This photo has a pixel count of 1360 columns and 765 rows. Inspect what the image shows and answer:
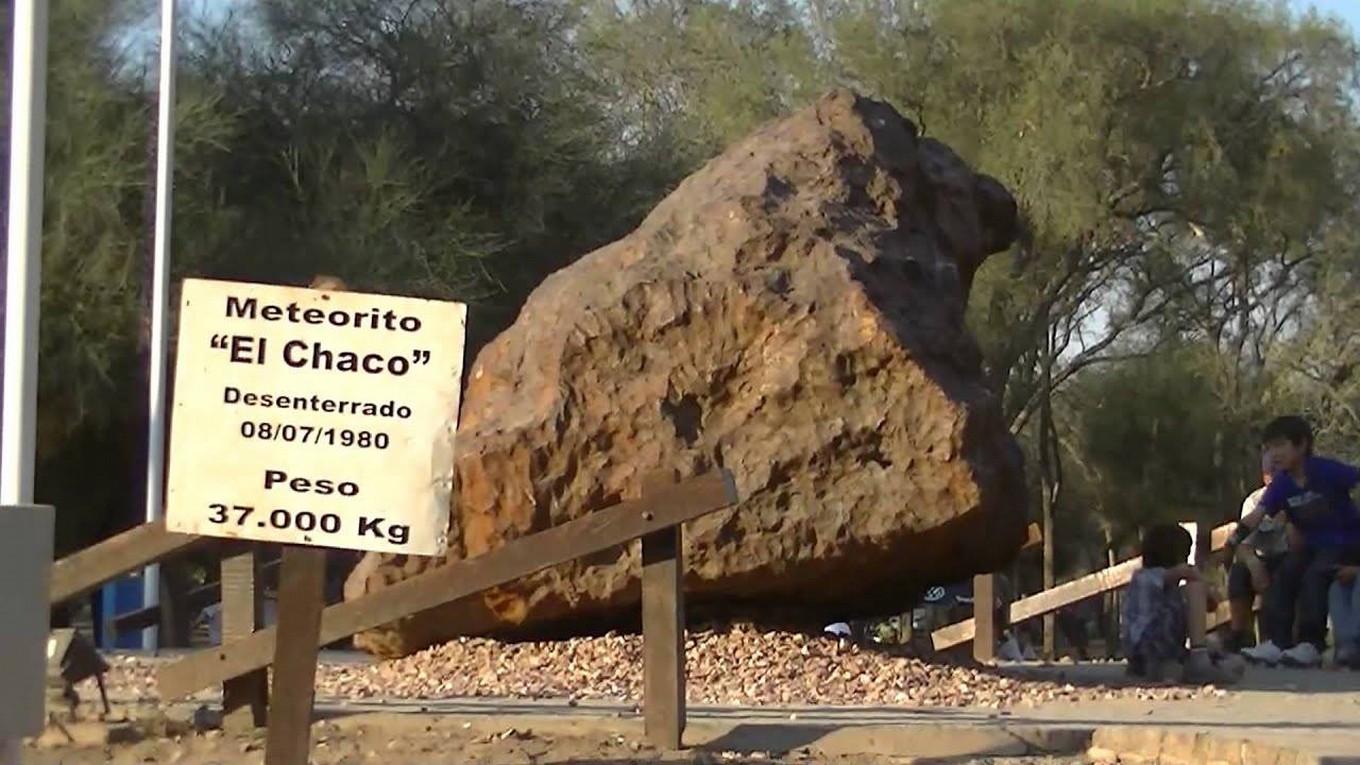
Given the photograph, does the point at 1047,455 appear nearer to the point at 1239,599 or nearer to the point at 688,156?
the point at 688,156

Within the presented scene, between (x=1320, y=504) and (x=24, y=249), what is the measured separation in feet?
25.8

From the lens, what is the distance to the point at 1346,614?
12859 mm

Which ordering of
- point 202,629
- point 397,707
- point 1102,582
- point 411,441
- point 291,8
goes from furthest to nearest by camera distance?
point 291,8 → point 202,629 → point 1102,582 → point 397,707 → point 411,441

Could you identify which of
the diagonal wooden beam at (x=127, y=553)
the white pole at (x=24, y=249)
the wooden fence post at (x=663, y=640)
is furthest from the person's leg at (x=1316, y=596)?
the white pole at (x=24, y=249)

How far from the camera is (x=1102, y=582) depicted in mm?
16156

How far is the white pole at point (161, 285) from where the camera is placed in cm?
Result: 1924

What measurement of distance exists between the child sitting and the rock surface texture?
2.42ft

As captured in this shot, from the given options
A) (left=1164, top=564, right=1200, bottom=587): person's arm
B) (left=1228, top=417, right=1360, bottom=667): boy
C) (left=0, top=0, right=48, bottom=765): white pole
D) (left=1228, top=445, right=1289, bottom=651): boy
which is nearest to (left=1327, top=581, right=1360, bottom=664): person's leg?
(left=1228, top=417, right=1360, bottom=667): boy

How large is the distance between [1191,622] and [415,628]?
4.36 metres

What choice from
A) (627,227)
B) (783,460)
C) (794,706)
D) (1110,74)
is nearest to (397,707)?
(794,706)

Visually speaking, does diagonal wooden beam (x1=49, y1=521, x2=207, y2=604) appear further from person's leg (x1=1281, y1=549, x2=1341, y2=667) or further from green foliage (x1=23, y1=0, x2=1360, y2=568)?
green foliage (x1=23, y1=0, x2=1360, y2=568)

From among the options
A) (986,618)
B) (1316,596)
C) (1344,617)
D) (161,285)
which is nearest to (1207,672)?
(1344,617)

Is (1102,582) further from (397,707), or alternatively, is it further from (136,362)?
(136,362)

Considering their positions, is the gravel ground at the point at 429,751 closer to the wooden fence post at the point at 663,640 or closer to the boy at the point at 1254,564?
the wooden fence post at the point at 663,640
